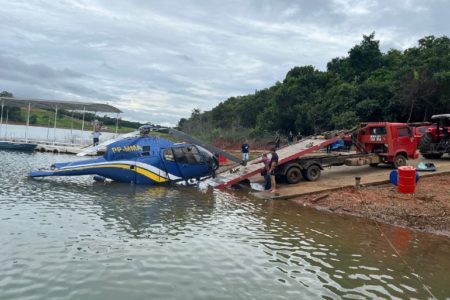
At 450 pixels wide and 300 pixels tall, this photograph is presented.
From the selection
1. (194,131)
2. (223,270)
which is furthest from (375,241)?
(194,131)

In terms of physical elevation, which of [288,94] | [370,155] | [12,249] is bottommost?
[12,249]

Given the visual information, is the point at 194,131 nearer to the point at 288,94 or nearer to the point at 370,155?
the point at 288,94

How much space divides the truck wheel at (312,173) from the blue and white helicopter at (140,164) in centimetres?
386

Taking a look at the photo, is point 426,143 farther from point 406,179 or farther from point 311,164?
point 406,179

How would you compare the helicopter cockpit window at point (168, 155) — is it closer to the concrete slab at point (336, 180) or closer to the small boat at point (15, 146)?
the concrete slab at point (336, 180)

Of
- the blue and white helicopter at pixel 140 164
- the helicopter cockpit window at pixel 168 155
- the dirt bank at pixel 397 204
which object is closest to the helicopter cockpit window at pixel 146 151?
the blue and white helicopter at pixel 140 164

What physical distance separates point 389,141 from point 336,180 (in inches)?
133

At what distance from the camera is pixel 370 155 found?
62.6 feet

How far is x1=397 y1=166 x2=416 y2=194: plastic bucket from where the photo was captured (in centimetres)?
1376

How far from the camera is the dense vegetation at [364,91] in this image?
100 feet

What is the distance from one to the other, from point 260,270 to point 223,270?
25.3 inches

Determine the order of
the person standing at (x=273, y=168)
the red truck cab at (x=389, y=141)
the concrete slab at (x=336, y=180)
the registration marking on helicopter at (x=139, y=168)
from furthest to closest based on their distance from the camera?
the red truck cab at (x=389, y=141) < the registration marking on helicopter at (x=139, y=168) < the person standing at (x=273, y=168) < the concrete slab at (x=336, y=180)

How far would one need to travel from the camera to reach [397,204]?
1277 cm

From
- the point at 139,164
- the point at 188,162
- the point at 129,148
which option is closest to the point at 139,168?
the point at 139,164
